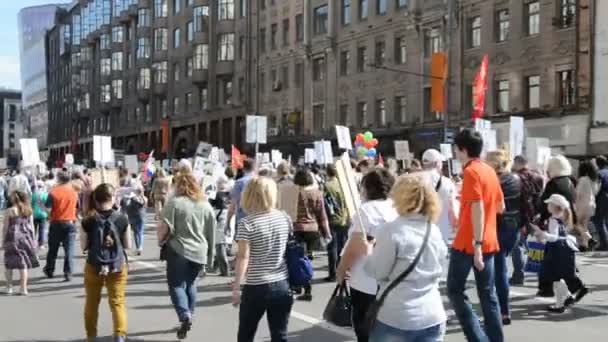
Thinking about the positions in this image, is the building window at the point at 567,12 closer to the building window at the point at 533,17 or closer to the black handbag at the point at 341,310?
the building window at the point at 533,17

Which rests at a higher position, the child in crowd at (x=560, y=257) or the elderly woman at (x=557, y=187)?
the elderly woman at (x=557, y=187)

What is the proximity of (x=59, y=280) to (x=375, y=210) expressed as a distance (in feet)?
25.3

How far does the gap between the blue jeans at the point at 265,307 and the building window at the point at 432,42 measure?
3119 centimetres

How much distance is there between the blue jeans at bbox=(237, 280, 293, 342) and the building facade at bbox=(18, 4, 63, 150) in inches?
4627

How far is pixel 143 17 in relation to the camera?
70.7 m

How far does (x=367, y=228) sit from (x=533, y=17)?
90.2 ft

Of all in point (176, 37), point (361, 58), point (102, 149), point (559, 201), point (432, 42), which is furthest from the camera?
point (176, 37)

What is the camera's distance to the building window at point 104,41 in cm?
8225

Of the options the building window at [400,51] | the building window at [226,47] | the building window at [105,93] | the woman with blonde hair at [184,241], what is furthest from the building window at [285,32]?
the woman with blonde hair at [184,241]

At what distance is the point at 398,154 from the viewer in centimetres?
2555

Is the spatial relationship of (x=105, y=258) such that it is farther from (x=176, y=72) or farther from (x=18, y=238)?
(x=176, y=72)

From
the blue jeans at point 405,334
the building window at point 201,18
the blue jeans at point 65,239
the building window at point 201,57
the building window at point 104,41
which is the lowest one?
the blue jeans at point 65,239

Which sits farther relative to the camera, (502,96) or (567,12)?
(502,96)

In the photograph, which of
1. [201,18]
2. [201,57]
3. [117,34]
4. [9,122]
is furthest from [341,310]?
[9,122]
